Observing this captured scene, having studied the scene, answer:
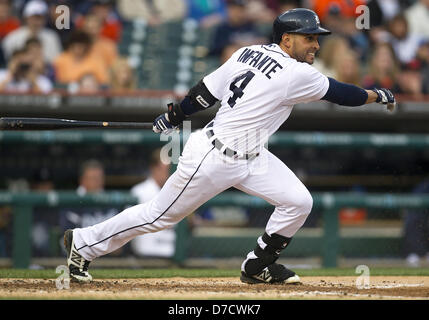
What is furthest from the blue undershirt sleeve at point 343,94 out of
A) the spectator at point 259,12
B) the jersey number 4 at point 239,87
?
the spectator at point 259,12

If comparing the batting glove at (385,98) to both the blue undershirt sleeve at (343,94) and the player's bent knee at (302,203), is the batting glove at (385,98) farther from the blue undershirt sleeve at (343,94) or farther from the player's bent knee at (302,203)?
Result: the player's bent knee at (302,203)

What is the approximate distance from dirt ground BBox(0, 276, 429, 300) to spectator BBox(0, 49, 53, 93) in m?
3.15

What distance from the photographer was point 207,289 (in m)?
4.93

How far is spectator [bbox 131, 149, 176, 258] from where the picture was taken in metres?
7.38

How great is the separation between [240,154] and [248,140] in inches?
3.7

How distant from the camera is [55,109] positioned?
25.5 ft

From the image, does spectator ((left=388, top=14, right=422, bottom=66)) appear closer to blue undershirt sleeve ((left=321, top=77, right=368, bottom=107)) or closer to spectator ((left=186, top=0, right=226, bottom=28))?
spectator ((left=186, top=0, right=226, bottom=28))

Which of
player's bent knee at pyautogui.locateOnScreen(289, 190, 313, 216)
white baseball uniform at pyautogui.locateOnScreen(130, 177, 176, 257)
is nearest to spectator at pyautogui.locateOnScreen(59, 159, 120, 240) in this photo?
white baseball uniform at pyautogui.locateOnScreen(130, 177, 176, 257)

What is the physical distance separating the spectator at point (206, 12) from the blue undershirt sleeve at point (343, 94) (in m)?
5.00

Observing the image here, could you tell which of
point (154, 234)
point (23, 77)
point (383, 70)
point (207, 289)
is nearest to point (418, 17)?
point (383, 70)

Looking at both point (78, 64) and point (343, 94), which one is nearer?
point (343, 94)

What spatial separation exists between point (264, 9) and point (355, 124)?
2163 millimetres

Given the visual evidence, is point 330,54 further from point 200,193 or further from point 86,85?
point 200,193

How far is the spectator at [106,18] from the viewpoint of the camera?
30.2 ft
